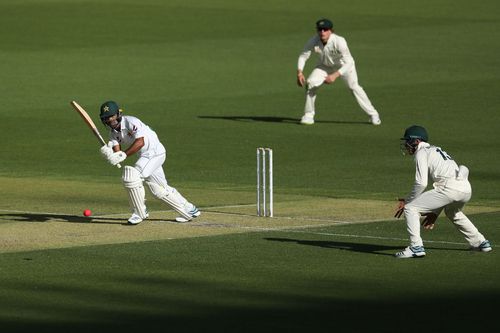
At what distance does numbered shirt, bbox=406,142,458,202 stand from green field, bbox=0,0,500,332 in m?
0.80

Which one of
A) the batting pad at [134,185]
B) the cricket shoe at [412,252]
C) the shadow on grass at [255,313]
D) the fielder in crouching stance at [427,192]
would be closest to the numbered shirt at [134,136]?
the batting pad at [134,185]

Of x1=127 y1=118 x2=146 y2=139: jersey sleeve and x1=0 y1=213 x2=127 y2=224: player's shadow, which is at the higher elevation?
x1=127 y1=118 x2=146 y2=139: jersey sleeve

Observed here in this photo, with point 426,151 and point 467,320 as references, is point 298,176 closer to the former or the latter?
point 426,151

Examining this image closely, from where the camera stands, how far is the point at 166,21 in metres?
45.9

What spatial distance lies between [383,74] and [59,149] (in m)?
12.3

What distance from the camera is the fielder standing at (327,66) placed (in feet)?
90.2

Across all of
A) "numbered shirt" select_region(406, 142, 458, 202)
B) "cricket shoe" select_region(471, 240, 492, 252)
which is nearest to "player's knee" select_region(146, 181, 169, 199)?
"numbered shirt" select_region(406, 142, 458, 202)

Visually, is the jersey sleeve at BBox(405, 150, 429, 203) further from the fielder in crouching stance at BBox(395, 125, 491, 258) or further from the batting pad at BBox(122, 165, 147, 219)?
the batting pad at BBox(122, 165, 147, 219)

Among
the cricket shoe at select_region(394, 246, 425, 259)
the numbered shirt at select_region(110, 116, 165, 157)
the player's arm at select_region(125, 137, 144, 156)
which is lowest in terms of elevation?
the cricket shoe at select_region(394, 246, 425, 259)

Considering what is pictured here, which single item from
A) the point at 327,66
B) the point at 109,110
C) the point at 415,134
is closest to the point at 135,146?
the point at 109,110

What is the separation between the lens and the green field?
508 inches

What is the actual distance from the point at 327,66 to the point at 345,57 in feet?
1.84

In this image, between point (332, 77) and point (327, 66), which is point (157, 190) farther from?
point (327, 66)

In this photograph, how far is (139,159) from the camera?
17672 mm
